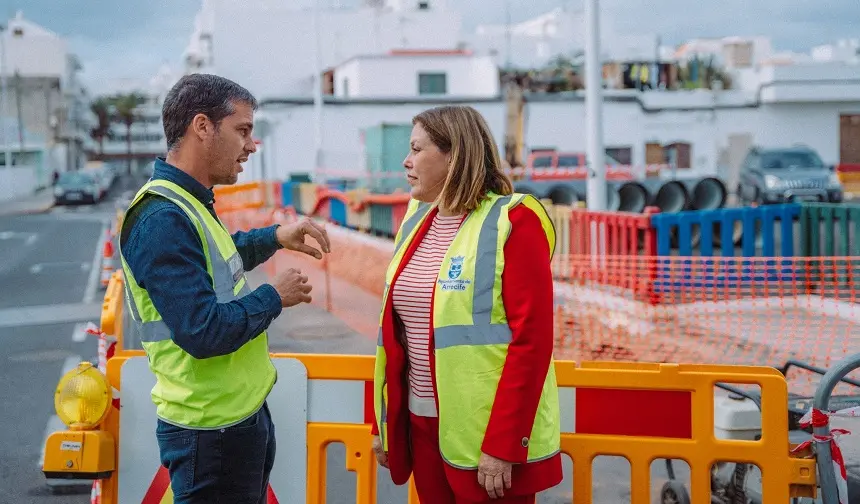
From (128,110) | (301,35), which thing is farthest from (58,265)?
(128,110)

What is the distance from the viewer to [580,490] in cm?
409

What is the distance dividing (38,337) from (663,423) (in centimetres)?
981

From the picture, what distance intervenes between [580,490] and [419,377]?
1145 mm

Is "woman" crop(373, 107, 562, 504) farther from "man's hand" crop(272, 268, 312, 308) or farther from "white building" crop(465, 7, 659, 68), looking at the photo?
"white building" crop(465, 7, 659, 68)

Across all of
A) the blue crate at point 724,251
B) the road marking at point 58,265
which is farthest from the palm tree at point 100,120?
the blue crate at point 724,251

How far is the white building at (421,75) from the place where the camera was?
154 ft

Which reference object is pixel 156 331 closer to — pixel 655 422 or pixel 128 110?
pixel 655 422

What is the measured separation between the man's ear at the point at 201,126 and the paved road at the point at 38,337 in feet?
13.1

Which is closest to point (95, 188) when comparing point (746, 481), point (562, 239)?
point (562, 239)

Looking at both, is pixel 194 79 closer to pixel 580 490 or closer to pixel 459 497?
pixel 459 497

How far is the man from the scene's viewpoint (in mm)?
2795

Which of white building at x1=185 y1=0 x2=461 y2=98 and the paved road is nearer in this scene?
the paved road

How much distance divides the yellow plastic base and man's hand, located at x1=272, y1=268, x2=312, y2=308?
146cm

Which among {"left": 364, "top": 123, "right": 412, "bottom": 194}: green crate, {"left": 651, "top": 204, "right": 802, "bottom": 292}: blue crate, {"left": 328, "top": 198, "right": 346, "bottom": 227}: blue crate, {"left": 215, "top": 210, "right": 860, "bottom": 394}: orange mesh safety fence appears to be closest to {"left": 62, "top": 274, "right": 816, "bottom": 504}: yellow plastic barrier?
{"left": 215, "top": 210, "right": 860, "bottom": 394}: orange mesh safety fence
